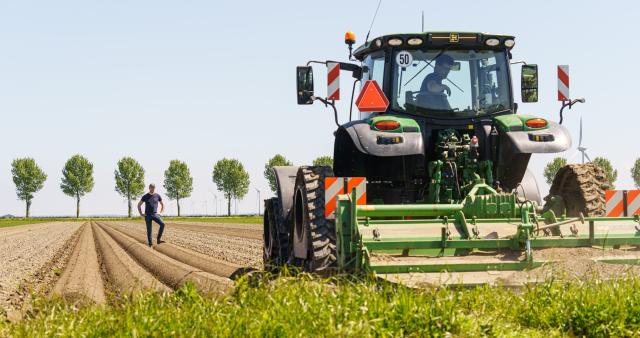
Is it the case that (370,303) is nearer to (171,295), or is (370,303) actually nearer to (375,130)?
(171,295)

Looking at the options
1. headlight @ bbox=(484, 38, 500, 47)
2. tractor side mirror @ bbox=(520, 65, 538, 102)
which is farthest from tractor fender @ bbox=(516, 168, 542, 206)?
headlight @ bbox=(484, 38, 500, 47)

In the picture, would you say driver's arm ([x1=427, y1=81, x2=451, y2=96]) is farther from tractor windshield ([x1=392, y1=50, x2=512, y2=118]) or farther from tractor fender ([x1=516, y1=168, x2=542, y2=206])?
tractor fender ([x1=516, y1=168, x2=542, y2=206])

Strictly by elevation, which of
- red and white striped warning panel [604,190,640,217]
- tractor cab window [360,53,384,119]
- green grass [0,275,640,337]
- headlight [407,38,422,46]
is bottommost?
green grass [0,275,640,337]

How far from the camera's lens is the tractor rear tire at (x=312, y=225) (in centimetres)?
791

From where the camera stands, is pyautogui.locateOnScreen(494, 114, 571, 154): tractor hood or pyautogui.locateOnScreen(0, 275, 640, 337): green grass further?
pyautogui.locateOnScreen(494, 114, 571, 154): tractor hood

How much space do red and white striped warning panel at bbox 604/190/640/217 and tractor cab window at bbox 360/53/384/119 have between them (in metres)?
2.85

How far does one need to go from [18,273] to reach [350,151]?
8250 mm

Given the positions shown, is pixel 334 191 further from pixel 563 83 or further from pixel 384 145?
pixel 563 83

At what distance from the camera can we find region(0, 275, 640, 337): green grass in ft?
16.6

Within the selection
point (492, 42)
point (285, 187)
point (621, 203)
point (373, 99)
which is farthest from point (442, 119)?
point (621, 203)

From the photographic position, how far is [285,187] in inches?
373

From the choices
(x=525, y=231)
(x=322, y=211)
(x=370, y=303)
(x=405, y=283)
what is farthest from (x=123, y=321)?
(x=525, y=231)

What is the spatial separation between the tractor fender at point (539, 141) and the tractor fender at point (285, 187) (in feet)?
8.38

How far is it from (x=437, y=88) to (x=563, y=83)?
1539 mm
